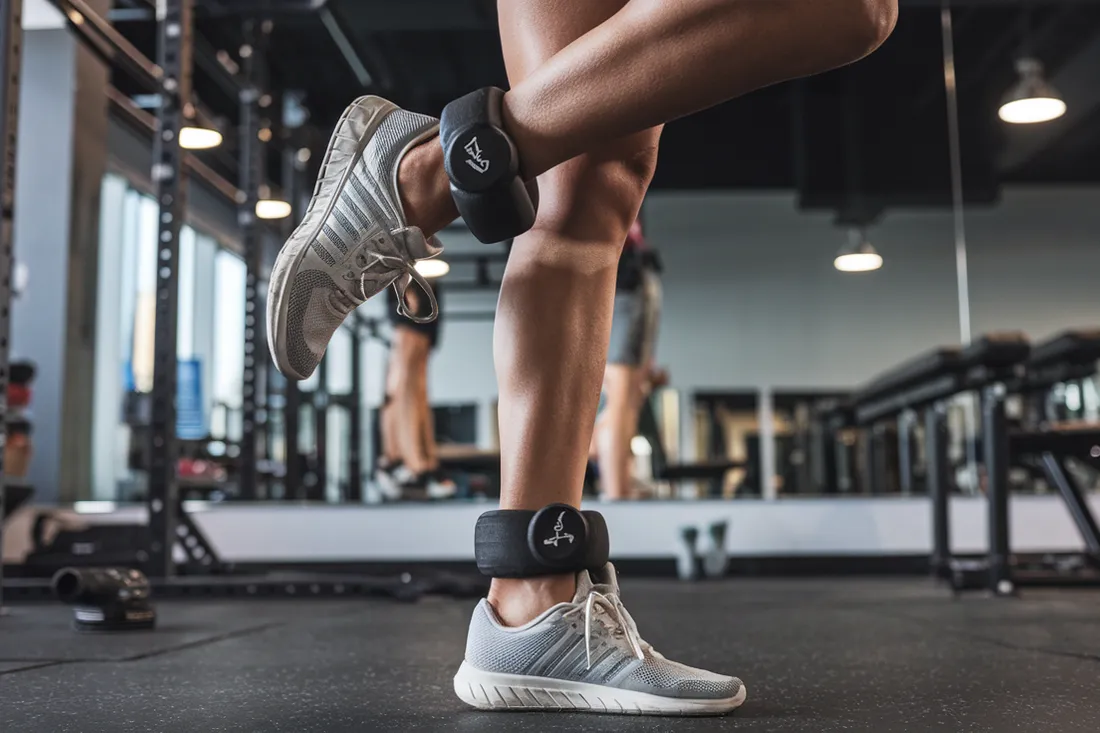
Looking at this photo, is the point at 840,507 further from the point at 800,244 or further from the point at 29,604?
the point at 29,604

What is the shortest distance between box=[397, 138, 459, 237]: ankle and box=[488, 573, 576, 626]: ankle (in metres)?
0.32

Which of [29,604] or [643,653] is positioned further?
[29,604]

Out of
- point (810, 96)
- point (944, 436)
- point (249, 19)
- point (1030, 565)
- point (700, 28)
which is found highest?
point (249, 19)

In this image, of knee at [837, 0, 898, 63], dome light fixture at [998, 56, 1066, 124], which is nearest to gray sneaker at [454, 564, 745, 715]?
knee at [837, 0, 898, 63]

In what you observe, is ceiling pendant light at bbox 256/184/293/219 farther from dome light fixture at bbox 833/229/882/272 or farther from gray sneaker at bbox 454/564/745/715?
gray sneaker at bbox 454/564/745/715

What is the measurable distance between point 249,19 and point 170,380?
2.38 metres

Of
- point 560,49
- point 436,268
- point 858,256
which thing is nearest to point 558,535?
point 560,49

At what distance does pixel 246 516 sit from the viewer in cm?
383

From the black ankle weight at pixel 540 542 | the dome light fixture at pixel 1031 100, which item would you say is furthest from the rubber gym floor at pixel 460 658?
the dome light fixture at pixel 1031 100

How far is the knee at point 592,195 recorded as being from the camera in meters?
0.91

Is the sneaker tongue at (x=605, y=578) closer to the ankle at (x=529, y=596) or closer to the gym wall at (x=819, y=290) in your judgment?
the ankle at (x=529, y=596)

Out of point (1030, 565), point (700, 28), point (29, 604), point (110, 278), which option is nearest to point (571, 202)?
point (700, 28)

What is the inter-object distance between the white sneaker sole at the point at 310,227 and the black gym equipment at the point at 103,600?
1024mm

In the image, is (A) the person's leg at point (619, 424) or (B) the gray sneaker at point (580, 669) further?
(A) the person's leg at point (619, 424)
